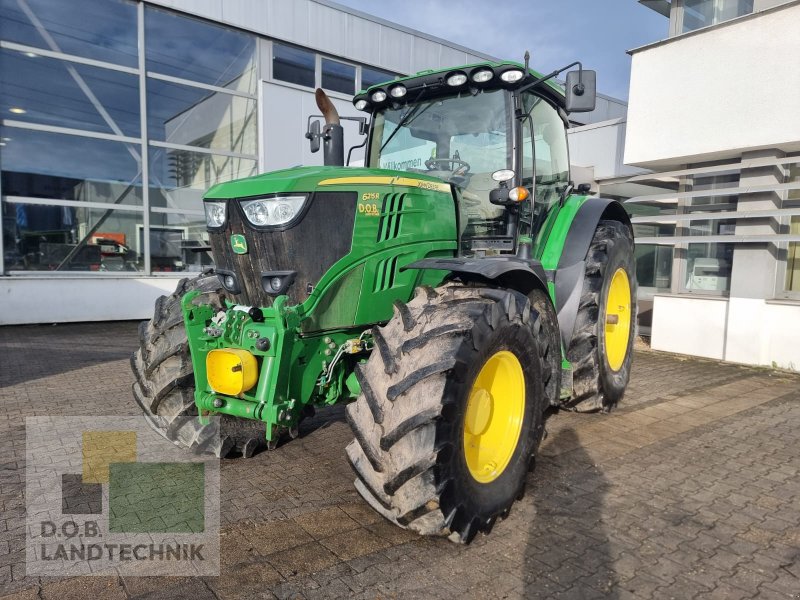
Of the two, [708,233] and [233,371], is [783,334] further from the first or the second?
[233,371]

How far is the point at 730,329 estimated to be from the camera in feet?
23.1

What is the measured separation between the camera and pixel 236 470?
343cm

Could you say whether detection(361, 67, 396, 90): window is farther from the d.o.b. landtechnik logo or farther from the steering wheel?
the d.o.b. landtechnik logo

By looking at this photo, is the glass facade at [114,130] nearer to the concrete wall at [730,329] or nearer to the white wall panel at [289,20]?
the white wall panel at [289,20]

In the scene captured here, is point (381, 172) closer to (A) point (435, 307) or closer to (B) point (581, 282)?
(A) point (435, 307)

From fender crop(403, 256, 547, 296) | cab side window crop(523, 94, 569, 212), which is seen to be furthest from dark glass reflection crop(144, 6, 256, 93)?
fender crop(403, 256, 547, 296)

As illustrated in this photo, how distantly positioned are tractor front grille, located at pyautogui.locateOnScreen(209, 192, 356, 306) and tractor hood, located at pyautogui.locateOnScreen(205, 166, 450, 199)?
0.19 ft

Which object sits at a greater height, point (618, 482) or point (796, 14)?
point (796, 14)

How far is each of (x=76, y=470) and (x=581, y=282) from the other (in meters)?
3.63

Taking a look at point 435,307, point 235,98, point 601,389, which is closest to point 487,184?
point 435,307

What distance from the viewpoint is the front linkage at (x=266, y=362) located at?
267 cm

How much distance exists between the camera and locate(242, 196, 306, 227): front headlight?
9.14 ft

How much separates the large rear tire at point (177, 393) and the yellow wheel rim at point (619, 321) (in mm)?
3192

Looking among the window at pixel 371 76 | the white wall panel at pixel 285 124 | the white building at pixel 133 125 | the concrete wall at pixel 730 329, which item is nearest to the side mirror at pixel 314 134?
the concrete wall at pixel 730 329
